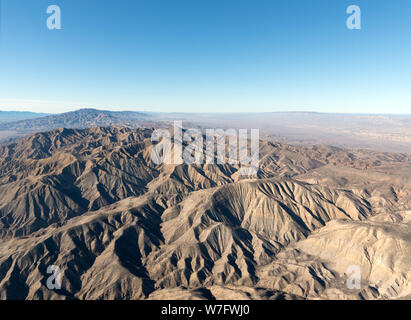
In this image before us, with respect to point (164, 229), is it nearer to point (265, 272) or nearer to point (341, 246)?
point (265, 272)

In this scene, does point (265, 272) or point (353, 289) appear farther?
point (265, 272)

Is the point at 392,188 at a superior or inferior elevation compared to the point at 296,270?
superior

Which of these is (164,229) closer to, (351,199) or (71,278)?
(71,278)
